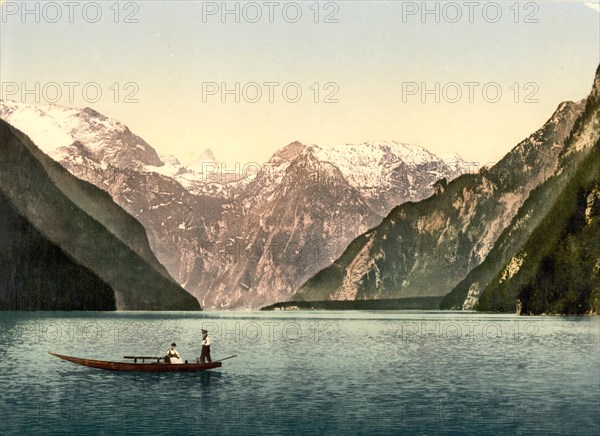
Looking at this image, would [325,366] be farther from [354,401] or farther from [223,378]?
[354,401]

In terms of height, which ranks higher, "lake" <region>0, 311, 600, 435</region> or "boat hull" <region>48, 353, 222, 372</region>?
"boat hull" <region>48, 353, 222, 372</region>

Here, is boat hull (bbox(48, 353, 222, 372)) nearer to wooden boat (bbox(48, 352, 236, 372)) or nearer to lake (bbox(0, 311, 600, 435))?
wooden boat (bbox(48, 352, 236, 372))

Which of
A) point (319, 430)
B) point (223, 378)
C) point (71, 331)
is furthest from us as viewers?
point (71, 331)

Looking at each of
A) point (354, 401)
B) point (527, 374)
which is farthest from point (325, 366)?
point (354, 401)

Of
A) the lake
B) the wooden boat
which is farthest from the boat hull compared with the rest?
the lake

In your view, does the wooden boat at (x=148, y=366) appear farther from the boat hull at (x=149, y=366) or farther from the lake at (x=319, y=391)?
the lake at (x=319, y=391)

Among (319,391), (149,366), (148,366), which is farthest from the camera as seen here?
(149,366)

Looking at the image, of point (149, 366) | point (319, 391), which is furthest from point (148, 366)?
point (319, 391)

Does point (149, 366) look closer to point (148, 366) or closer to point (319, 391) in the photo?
point (148, 366)
